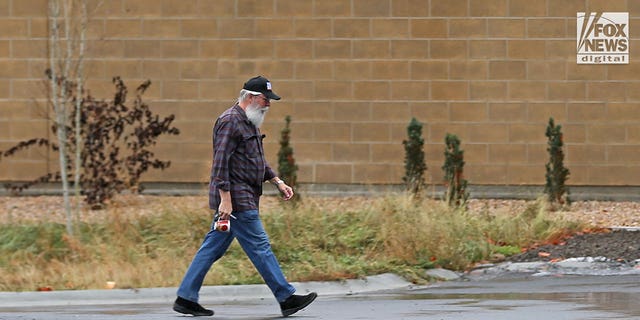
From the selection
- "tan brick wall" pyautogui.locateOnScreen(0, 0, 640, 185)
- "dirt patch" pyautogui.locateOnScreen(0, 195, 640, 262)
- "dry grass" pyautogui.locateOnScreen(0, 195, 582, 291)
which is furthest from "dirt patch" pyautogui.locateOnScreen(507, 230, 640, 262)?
"tan brick wall" pyautogui.locateOnScreen(0, 0, 640, 185)

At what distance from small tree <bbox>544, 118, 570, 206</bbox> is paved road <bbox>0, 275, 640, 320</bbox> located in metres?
5.01

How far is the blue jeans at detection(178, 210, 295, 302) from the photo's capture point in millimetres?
9891

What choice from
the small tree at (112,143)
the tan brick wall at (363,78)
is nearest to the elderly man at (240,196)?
the small tree at (112,143)

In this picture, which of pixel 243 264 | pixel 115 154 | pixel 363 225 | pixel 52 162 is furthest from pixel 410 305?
pixel 52 162

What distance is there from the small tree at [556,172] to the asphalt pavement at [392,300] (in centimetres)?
481

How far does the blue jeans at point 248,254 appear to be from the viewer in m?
9.89

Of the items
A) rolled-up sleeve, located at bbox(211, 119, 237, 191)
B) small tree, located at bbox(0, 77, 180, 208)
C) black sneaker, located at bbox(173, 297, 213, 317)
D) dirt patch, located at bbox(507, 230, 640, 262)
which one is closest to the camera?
rolled-up sleeve, located at bbox(211, 119, 237, 191)

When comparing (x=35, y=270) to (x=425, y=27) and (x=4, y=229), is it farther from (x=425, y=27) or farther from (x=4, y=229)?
(x=425, y=27)

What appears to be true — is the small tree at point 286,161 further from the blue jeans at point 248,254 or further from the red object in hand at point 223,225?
the red object in hand at point 223,225

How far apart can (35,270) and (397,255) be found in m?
3.55

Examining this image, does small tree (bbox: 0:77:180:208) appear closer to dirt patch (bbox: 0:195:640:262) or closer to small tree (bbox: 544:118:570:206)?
dirt patch (bbox: 0:195:640:262)

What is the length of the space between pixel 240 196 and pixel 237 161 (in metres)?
0.26

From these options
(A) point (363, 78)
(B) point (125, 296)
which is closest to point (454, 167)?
(A) point (363, 78)

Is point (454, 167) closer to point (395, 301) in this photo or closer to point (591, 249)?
point (591, 249)
